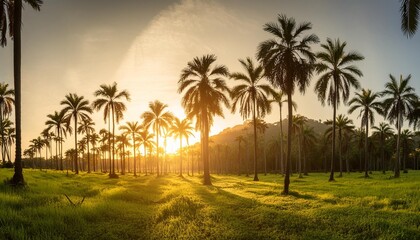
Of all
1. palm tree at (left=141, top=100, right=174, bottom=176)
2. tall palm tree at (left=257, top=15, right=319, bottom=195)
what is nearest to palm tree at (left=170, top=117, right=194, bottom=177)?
palm tree at (left=141, top=100, right=174, bottom=176)

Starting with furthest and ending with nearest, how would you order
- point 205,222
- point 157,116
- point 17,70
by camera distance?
1. point 157,116
2. point 17,70
3. point 205,222

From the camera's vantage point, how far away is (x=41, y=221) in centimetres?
1034

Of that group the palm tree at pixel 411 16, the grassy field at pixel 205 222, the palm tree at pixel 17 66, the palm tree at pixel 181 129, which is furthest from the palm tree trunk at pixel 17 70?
the palm tree at pixel 181 129

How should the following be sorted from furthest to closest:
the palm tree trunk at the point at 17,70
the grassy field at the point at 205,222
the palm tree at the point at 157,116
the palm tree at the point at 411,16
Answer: the palm tree at the point at 157,116
the palm tree trunk at the point at 17,70
the palm tree at the point at 411,16
the grassy field at the point at 205,222

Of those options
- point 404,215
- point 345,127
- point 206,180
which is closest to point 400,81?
point 345,127

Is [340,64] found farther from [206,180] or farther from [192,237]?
[192,237]

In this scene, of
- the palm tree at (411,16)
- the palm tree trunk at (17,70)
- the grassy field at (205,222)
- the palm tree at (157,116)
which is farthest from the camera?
the palm tree at (157,116)

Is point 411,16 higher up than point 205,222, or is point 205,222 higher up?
point 411,16

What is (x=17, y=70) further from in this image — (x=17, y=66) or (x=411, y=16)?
(x=411, y=16)

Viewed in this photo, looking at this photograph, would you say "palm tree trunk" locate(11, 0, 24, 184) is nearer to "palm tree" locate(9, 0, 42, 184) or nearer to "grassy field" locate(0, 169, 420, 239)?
"palm tree" locate(9, 0, 42, 184)

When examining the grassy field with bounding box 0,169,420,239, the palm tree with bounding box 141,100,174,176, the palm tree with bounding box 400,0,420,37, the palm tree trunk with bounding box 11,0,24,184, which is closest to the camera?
the grassy field with bounding box 0,169,420,239

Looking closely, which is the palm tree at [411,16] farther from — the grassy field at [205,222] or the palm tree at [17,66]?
the palm tree at [17,66]

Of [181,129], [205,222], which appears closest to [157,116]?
[181,129]

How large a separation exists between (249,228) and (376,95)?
44.8 metres
